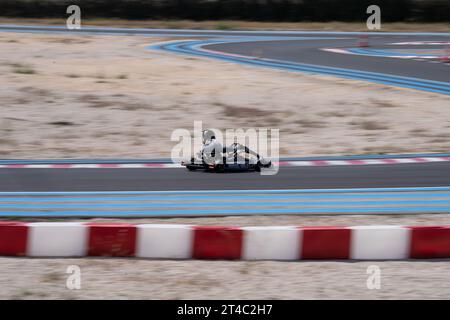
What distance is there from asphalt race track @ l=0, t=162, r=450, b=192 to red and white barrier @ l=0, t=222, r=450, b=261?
2.63 meters

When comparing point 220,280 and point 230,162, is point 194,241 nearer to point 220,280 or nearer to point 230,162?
point 220,280

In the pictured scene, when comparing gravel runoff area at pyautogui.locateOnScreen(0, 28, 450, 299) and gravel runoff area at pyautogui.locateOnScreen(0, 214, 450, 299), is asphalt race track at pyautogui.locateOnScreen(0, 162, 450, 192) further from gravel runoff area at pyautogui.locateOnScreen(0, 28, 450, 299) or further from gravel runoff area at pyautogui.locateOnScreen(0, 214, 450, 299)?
gravel runoff area at pyautogui.locateOnScreen(0, 214, 450, 299)

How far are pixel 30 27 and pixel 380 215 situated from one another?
2393 centimetres

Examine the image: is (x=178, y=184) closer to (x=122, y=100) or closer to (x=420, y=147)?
(x=420, y=147)

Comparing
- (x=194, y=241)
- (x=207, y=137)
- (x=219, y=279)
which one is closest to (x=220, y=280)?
(x=219, y=279)

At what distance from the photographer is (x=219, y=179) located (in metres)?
10.0

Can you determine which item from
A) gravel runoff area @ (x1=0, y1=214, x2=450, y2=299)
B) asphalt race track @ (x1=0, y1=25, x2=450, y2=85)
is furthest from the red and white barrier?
asphalt race track @ (x1=0, y1=25, x2=450, y2=85)

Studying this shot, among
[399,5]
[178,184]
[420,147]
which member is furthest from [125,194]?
[399,5]

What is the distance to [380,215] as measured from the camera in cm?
835

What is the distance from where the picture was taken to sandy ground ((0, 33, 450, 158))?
1233cm

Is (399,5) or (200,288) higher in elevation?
(399,5)

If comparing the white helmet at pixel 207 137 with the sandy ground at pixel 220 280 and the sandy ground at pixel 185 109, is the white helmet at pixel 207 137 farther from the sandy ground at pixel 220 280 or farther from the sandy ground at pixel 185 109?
the sandy ground at pixel 220 280

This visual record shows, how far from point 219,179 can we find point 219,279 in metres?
3.81

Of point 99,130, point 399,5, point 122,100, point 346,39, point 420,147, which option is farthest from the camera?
point 399,5
